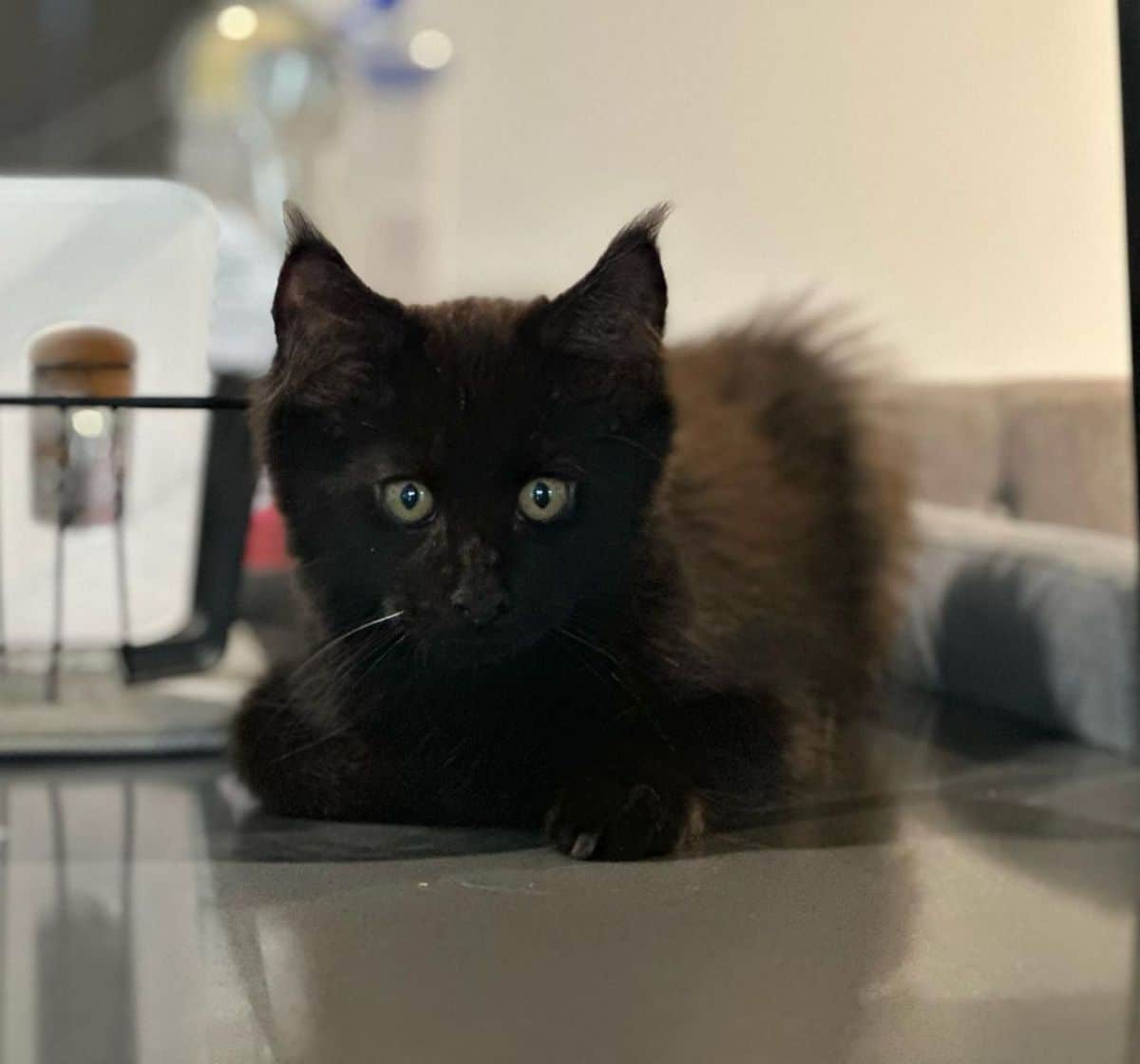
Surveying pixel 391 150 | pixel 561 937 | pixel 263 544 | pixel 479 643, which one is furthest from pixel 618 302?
pixel 391 150

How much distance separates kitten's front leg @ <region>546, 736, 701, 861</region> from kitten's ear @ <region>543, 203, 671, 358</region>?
24cm

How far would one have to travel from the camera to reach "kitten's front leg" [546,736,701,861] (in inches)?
30.7

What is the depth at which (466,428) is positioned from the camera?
2.48ft

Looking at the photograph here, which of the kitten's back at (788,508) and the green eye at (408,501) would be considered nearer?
the green eye at (408,501)

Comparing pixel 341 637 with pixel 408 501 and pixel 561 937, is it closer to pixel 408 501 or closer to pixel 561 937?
pixel 408 501

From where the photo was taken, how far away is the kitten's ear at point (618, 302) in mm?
765

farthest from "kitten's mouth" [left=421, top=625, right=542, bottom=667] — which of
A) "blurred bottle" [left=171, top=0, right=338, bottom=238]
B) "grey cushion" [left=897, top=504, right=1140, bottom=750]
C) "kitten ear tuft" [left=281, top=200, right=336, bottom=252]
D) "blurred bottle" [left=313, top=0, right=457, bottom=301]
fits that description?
"blurred bottle" [left=171, top=0, right=338, bottom=238]

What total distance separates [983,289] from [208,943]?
1.01 metres

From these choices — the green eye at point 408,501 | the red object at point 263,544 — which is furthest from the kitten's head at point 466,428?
the red object at point 263,544

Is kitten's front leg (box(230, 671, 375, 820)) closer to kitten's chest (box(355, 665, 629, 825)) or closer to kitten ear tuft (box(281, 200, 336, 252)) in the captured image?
kitten's chest (box(355, 665, 629, 825))

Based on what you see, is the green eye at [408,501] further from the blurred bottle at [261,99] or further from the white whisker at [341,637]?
the blurred bottle at [261,99]

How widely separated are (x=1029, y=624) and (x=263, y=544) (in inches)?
28.7

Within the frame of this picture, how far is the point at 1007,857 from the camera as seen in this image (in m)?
0.82

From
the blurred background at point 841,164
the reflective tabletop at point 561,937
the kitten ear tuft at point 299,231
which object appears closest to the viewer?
the reflective tabletop at point 561,937
